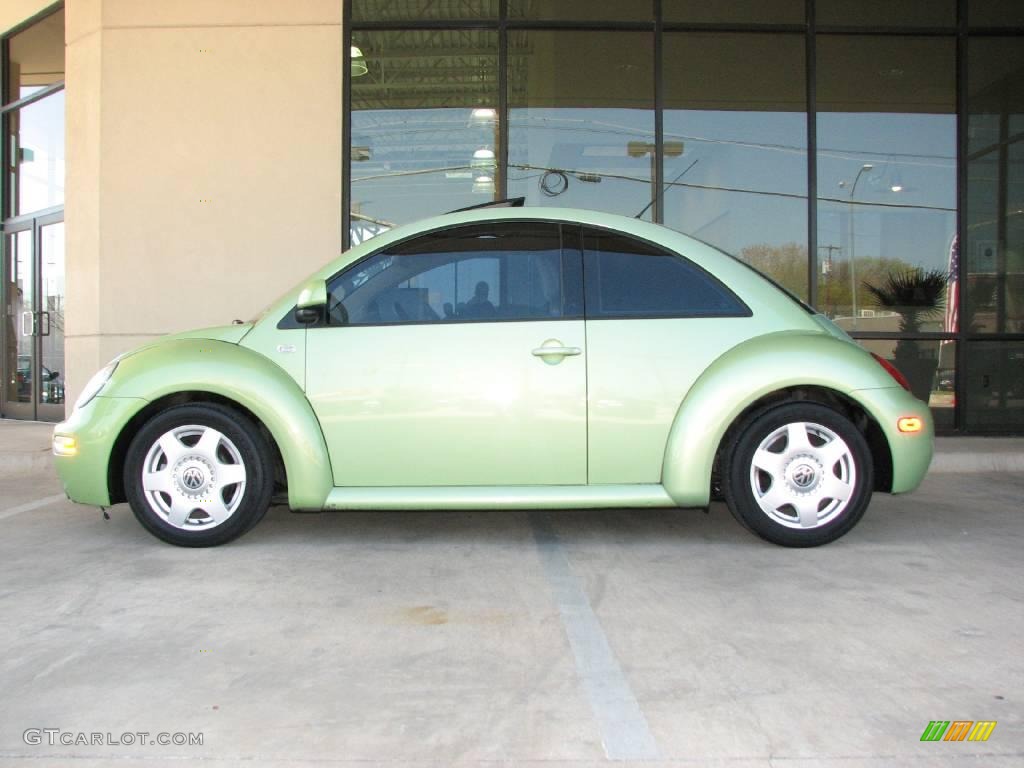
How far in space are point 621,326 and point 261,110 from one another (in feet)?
19.0

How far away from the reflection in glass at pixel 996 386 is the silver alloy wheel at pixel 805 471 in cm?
530

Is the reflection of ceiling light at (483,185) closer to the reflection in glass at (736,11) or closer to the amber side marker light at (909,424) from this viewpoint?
the reflection in glass at (736,11)

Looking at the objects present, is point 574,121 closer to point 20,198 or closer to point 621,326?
point 621,326

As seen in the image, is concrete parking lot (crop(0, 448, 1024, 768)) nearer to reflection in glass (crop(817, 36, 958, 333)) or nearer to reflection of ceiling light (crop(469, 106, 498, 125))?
reflection in glass (crop(817, 36, 958, 333))

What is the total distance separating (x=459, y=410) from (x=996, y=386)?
670 cm

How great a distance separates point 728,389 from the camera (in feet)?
13.4

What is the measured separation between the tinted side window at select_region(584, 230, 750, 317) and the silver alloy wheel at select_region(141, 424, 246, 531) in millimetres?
1913

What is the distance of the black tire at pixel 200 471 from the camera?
13.6ft

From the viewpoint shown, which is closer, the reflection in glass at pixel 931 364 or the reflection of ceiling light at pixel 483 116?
the reflection in glass at pixel 931 364

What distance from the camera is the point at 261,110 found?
335 inches

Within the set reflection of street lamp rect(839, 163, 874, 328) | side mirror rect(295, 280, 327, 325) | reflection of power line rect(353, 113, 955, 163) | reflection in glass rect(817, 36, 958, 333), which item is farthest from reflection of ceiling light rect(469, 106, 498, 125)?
side mirror rect(295, 280, 327, 325)

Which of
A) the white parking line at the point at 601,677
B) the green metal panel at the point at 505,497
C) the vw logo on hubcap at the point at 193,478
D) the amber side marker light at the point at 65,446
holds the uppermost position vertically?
the amber side marker light at the point at 65,446

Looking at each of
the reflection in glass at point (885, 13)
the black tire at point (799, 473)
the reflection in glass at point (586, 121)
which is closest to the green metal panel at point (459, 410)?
the black tire at point (799, 473)

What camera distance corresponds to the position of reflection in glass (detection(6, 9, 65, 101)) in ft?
35.9
